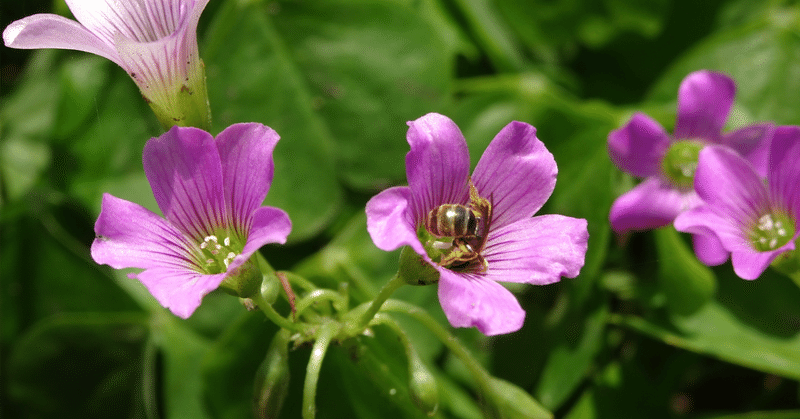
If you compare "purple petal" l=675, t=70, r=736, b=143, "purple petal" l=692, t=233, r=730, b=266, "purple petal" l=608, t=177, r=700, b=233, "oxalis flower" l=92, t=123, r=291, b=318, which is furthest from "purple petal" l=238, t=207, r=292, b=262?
"purple petal" l=675, t=70, r=736, b=143

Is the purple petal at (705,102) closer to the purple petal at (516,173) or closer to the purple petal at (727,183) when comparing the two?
the purple petal at (727,183)

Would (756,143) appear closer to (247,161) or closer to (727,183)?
(727,183)

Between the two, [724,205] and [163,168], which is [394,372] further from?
[724,205]

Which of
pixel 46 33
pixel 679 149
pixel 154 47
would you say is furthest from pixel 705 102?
pixel 46 33

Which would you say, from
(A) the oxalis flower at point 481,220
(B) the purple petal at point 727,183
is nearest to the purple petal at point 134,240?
(A) the oxalis flower at point 481,220

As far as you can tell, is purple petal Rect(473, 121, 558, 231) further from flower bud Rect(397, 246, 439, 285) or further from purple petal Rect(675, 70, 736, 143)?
purple petal Rect(675, 70, 736, 143)

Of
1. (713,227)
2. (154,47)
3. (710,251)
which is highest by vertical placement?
(154,47)
